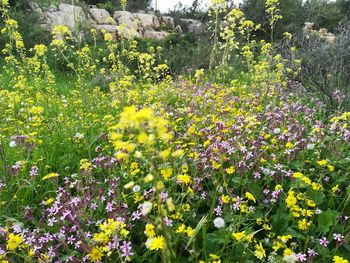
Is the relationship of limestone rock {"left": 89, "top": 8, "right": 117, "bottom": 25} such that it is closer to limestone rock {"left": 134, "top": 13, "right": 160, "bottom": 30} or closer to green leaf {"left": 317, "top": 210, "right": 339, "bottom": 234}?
limestone rock {"left": 134, "top": 13, "right": 160, "bottom": 30}

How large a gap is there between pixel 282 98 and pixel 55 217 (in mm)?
3274

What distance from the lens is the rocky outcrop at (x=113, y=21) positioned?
1298 centimetres

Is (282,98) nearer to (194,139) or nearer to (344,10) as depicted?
(194,139)

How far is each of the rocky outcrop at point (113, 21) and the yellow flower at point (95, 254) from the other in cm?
1011

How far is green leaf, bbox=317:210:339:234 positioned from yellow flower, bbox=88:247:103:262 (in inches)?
42.7

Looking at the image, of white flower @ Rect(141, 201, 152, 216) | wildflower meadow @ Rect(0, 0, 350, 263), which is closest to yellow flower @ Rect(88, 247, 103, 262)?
wildflower meadow @ Rect(0, 0, 350, 263)

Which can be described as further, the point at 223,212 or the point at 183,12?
the point at 183,12

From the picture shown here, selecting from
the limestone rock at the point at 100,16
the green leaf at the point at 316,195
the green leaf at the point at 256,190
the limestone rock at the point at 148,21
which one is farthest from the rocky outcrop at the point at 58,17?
the green leaf at the point at 316,195

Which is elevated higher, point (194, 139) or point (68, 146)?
point (194, 139)

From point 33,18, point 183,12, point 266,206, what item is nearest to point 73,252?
point 266,206

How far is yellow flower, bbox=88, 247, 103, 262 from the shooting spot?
1522mm

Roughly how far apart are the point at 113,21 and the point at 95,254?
1468 centimetres

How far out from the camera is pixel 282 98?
4.45 m

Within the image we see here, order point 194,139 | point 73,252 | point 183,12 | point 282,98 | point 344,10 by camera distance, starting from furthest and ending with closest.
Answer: point 344,10
point 183,12
point 282,98
point 194,139
point 73,252
